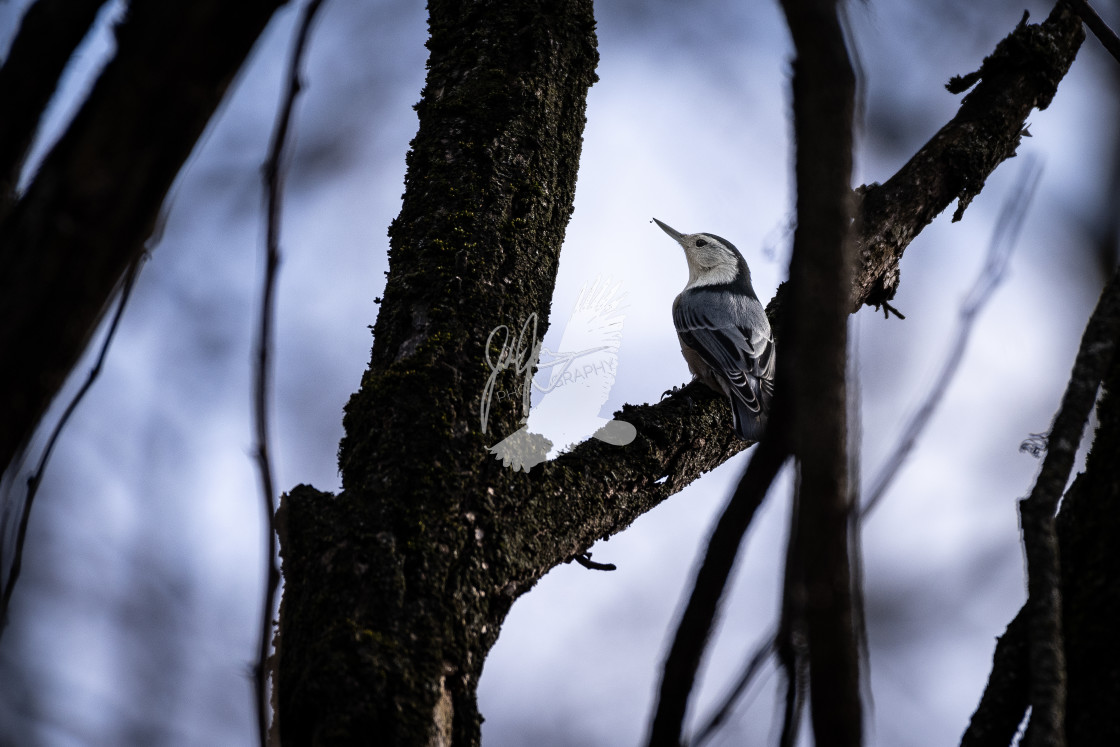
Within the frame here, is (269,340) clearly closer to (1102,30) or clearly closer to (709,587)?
(709,587)

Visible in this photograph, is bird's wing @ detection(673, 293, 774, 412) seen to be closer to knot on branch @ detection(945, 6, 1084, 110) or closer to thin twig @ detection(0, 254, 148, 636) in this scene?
knot on branch @ detection(945, 6, 1084, 110)

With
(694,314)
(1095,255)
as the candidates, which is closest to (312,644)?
(1095,255)

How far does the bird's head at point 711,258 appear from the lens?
4324mm

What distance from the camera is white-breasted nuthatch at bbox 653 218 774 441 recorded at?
2863mm

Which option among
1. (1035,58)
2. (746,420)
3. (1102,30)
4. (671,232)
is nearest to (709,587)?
(1102,30)

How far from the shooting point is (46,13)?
70 cm

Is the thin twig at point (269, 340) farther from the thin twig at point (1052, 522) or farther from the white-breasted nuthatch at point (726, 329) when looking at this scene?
the white-breasted nuthatch at point (726, 329)

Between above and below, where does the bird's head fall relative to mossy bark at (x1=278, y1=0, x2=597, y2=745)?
above

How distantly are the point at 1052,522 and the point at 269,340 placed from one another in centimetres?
91

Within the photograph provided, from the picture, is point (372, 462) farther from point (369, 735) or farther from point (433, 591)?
point (369, 735)

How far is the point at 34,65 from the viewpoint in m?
0.69

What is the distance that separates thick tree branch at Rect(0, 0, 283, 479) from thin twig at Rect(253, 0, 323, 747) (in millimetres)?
122

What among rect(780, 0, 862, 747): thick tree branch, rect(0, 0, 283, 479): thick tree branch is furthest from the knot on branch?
rect(0, 0, 283, 479): thick tree branch

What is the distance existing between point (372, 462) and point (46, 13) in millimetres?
858
